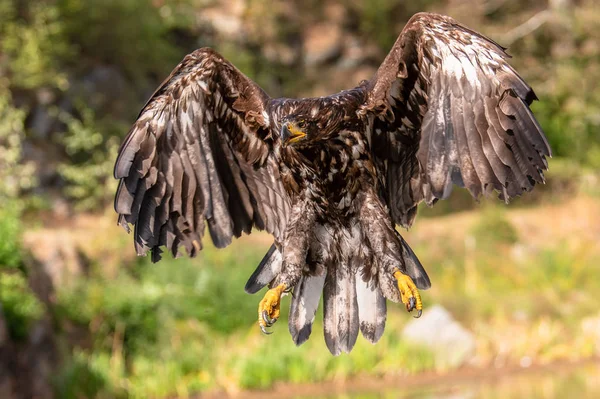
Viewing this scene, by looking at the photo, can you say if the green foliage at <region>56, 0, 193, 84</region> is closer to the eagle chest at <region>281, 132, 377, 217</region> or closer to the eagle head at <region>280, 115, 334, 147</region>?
the eagle chest at <region>281, 132, 377, 217</region>

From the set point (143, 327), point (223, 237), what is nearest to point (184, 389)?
point (143, 327)

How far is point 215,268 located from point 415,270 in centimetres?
746

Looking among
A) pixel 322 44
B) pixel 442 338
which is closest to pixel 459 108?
pixel 442 338

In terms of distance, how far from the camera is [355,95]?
5.06 m

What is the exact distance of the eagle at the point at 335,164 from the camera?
4812mm

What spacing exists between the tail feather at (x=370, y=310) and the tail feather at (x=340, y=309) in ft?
0.12

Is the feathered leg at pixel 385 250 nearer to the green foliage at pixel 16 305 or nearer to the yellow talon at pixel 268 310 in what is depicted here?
the yellow talon at pixel 268 310

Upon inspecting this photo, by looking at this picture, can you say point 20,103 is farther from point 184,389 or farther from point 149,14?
point 184,389

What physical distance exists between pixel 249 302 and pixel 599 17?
1158cm

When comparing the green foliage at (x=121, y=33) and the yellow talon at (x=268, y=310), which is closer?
the yellow talon at (x=268, y=310)

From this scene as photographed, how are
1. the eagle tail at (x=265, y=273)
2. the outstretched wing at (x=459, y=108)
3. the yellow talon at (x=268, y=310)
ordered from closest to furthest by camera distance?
1. the outstretched wing at (x=459, y=108)
2. the yellow talon at (x=268, y=310)
3. the eagle tail at (x=265, y=273)

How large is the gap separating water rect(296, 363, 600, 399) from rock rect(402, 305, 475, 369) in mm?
268

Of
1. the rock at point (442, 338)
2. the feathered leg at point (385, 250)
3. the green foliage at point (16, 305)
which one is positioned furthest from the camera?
the rock at point (442, 338)

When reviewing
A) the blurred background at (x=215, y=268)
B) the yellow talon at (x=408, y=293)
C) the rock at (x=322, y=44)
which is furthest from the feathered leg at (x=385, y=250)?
the rock at (x=322, y=44)
